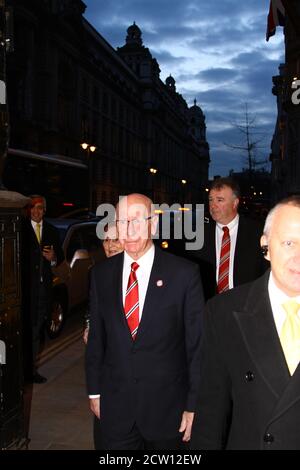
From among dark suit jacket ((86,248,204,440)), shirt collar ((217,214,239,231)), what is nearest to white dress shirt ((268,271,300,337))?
dark suit jacket ((86,248,204,440))

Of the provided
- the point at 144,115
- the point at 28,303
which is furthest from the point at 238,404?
the point at 144,115

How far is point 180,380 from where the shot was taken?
348 cm

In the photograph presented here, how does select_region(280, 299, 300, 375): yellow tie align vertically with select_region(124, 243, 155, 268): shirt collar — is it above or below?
below

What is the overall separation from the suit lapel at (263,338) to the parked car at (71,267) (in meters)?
7.39

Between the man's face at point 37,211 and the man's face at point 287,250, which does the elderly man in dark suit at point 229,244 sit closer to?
the man's face at point 37,211

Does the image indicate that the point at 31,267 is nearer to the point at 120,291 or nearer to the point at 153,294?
the point at 120,291

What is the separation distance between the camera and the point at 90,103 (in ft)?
197

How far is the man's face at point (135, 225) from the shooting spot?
3523mm

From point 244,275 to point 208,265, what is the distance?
1.58ft

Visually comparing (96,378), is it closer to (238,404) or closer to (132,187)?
(238,404)

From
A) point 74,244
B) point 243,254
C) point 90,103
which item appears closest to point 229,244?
point 243,254

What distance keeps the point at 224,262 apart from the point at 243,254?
227 millimetres

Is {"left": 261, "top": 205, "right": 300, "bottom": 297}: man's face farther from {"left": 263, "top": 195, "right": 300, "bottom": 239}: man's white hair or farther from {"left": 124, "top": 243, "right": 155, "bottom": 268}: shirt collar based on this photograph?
{"left": 124, "top": 243, "right": 155, "bottom": 268}: shirt collar

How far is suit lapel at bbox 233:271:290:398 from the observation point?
2215 millimetres
